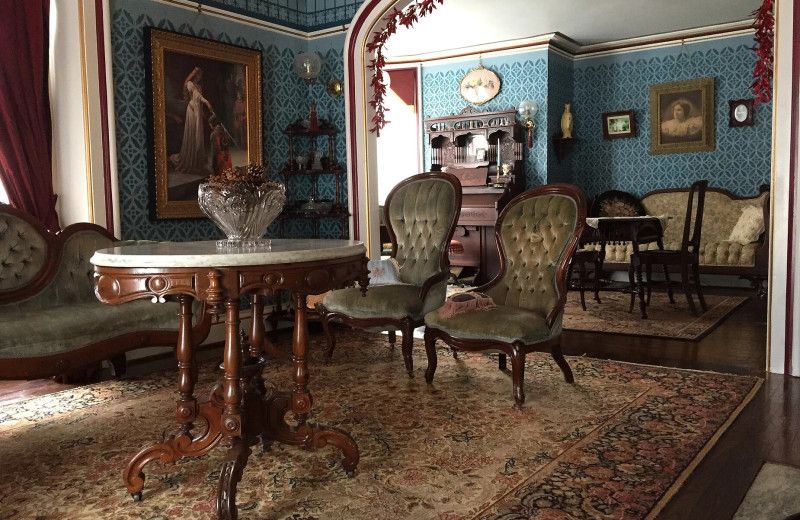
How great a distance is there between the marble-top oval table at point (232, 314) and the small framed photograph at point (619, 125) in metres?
7.32

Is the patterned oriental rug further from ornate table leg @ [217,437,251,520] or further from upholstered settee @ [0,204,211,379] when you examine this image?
upholstered settee @ [0,204,211,379]

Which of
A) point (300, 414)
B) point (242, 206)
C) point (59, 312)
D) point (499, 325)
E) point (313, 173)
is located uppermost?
point (313, 173)

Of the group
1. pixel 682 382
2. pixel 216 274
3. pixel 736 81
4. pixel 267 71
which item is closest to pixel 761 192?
pixel 736 81

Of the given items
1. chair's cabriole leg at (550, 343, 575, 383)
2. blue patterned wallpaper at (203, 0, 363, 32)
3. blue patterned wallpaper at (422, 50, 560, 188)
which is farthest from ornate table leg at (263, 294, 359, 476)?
blue patterned wallpaper at (422, 50, 560, 188)

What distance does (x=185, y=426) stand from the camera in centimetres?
280

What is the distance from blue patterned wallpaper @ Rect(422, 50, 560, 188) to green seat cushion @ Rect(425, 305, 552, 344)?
551 cm

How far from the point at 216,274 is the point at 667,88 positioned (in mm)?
8184

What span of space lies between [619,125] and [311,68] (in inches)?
198

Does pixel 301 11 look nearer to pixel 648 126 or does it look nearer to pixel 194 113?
pixel 194 113

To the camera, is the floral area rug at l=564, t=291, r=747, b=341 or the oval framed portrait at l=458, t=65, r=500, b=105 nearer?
the floral area rug at l=564, t=291, r=747, b=341

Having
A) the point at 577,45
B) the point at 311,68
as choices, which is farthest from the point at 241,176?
the point at 577,45

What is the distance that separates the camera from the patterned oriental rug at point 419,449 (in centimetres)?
252

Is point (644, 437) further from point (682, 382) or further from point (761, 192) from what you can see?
point (761, 192)

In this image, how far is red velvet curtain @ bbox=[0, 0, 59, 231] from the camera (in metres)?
4.46
